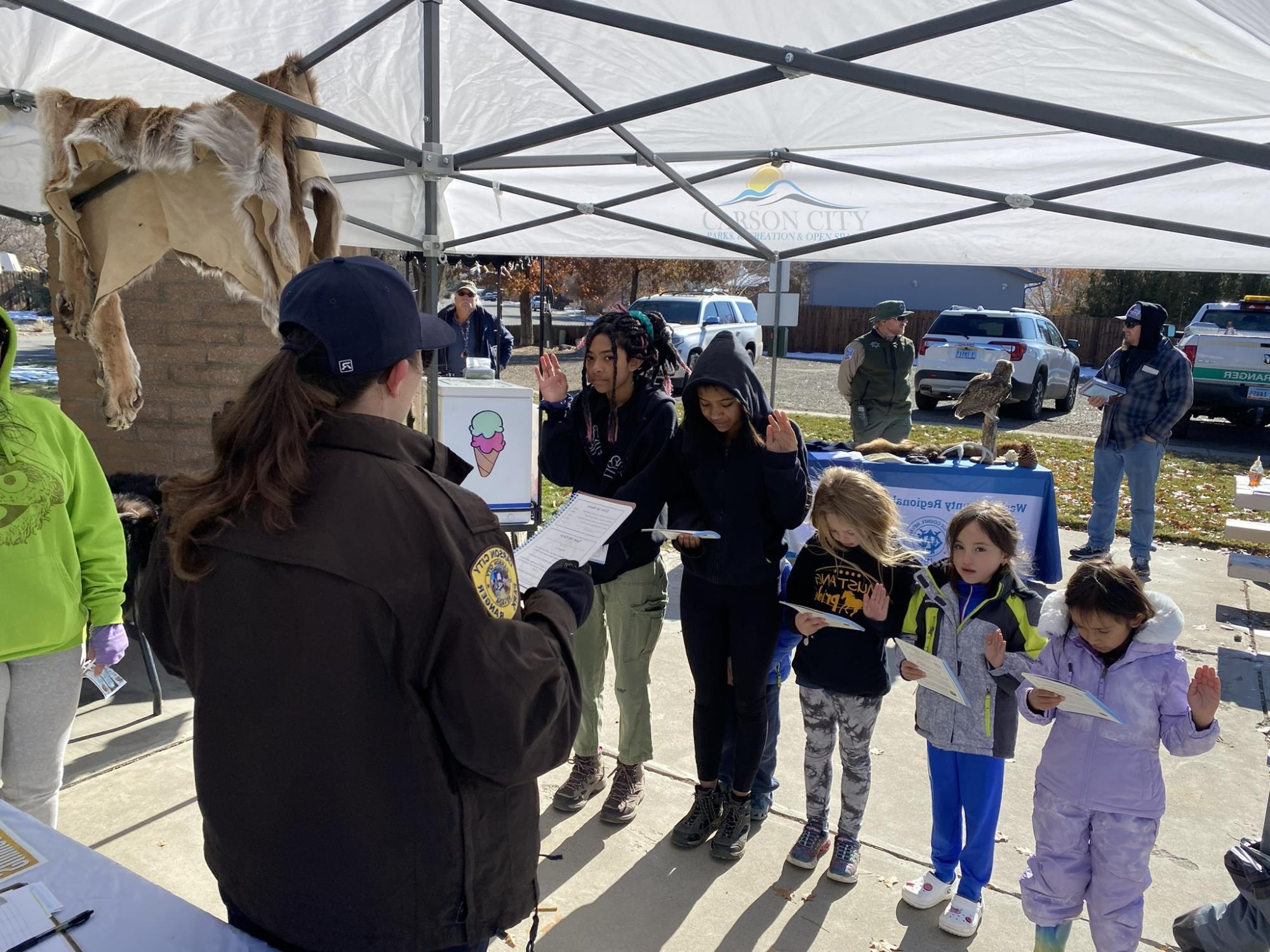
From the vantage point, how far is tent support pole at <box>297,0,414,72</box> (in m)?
2.99

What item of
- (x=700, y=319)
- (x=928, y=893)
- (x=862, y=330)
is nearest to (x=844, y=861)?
(x=928, y=893)

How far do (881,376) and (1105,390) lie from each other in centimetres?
183

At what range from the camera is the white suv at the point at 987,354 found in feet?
52.3

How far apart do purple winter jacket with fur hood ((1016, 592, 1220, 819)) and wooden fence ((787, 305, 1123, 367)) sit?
25463 millimetres

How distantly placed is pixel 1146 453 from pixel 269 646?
7498 mm

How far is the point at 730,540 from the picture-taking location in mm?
3238

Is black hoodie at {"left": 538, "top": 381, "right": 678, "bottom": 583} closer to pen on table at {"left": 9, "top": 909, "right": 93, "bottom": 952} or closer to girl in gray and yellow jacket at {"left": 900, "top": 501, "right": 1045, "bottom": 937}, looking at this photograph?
girl in gray and yellow jacket at {"left": 900, "top": 501, "right": 1045, "bottom": 937}

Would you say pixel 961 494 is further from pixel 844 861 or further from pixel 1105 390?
pixel 844 861

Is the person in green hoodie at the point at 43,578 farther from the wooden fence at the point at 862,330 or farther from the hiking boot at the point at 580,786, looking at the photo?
the wooden fence at the point at 862,330

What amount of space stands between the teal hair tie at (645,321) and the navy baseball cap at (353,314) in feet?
6.94

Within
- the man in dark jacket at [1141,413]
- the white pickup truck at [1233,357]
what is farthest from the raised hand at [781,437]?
the white pickup truck at [1233,357]

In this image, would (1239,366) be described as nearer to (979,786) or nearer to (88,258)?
(979,786)

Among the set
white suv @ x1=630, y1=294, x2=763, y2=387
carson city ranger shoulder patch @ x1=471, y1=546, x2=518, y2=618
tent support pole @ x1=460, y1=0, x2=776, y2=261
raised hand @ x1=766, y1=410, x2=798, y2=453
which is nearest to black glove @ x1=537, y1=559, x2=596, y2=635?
carson city ranger shoulder patch @ x1=471, y1=546, x2=518, y2=618

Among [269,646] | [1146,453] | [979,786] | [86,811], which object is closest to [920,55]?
[979,786]
